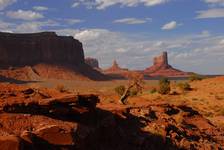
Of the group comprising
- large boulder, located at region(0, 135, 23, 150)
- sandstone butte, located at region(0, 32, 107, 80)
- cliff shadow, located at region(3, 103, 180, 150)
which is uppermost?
sandstone butte, located at region(0, 32, 107, 80)

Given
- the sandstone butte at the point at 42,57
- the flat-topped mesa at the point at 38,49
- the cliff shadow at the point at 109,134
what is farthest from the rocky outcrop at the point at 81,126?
the flat-topped mesa at the point at 38,49

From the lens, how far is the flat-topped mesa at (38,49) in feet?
413

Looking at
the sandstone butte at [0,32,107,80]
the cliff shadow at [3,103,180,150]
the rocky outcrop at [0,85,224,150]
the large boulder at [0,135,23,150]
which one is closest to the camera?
the large boulder at [0,135,23,150]

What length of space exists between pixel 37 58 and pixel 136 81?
102m

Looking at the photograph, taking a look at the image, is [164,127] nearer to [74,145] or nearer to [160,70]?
[74,145]

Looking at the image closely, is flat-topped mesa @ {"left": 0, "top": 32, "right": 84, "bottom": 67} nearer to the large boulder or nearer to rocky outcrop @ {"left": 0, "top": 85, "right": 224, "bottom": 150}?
rocky outcrop @ {"left": 0, "top": 85, "right": 224, "bottom": 150}

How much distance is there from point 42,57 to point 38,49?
10.4 ft

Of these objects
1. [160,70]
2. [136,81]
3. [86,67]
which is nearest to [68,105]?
[136,81]

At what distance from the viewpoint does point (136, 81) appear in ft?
110

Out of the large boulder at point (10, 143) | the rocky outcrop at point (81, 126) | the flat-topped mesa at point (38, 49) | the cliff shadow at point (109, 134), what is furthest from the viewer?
the flat-topped mesa at point (38, 49)

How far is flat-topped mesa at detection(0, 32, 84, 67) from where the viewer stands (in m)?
126

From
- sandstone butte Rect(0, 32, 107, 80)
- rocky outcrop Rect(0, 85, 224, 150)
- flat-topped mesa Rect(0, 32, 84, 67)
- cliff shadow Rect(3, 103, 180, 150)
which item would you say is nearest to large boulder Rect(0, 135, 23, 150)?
rocky outcrop Rect(0, 85, 224, 150)

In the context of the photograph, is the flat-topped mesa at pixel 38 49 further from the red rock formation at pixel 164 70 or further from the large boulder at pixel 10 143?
the large boulder at pixel 10 143

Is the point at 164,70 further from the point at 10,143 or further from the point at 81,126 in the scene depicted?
the point at 10,143
